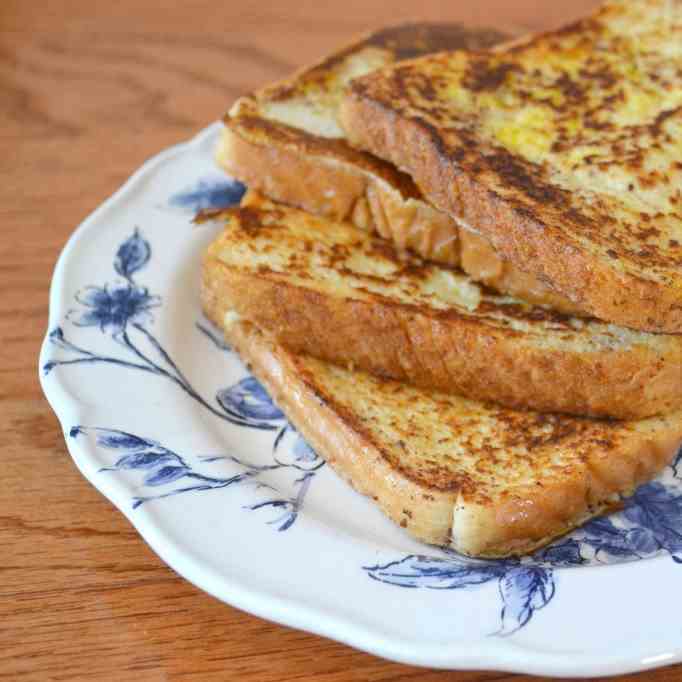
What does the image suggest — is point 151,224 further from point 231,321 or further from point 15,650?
point 15,650

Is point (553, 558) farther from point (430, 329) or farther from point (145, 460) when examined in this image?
point (145, 460)

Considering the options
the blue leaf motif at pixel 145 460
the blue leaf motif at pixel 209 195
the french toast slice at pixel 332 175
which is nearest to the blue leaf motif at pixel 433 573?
the blue leaf motif at pixel 145 460

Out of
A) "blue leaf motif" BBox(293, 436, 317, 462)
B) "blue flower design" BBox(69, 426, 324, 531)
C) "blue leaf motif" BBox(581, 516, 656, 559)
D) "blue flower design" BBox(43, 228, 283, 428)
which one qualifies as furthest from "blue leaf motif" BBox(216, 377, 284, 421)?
"blue leaf motif" BBox(581, 516, 656, 559)

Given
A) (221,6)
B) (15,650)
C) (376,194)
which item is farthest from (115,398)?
(221,6)

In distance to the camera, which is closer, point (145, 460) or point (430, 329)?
point (145, 460)

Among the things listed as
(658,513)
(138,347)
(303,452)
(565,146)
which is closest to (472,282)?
(565,146)

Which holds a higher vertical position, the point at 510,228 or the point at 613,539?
the point at 510,228

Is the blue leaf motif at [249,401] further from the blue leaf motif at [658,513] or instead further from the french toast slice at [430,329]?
the blue leaf motif at [658,513]
